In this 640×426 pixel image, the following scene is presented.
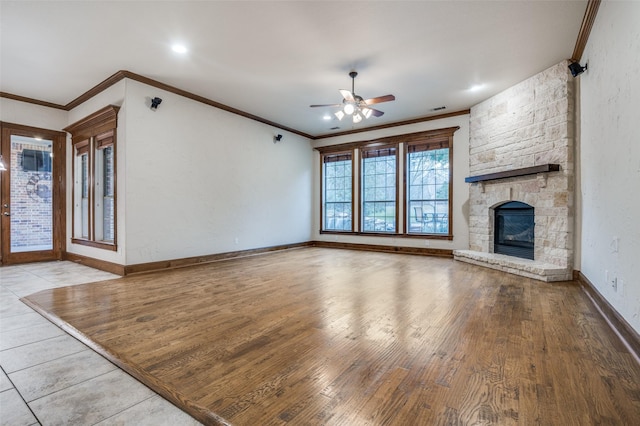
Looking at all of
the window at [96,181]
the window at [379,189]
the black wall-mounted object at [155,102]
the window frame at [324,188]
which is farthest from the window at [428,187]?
the window at [96,181]

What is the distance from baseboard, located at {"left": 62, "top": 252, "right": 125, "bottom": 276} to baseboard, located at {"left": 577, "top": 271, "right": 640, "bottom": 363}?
585 cm

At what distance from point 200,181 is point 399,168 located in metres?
4.53

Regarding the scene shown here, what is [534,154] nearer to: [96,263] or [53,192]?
[96,263]

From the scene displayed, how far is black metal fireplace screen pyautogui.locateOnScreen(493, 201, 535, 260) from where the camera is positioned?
16.9 feet

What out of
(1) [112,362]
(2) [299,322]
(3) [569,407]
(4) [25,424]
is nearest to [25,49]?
(1) [112,362]

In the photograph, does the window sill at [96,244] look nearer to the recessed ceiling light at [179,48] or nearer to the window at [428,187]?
the recessed ceiling light at [179,48]

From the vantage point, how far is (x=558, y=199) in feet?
15.0

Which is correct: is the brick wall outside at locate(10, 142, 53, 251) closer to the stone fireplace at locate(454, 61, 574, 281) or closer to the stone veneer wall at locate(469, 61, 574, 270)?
the stone fireplace at locate(454, 61, 574, 281)

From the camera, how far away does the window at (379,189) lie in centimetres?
749

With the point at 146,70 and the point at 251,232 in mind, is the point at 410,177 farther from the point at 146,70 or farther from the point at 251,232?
the point at 146,70

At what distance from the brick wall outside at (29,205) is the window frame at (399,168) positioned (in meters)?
6.09

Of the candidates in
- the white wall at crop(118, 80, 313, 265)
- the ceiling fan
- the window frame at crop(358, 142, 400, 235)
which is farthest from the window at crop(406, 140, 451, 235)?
the white wall at crop(118, 80, 313, 265)

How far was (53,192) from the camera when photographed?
602 cm

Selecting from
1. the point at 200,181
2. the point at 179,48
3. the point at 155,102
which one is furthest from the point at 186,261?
the point at 179,48
